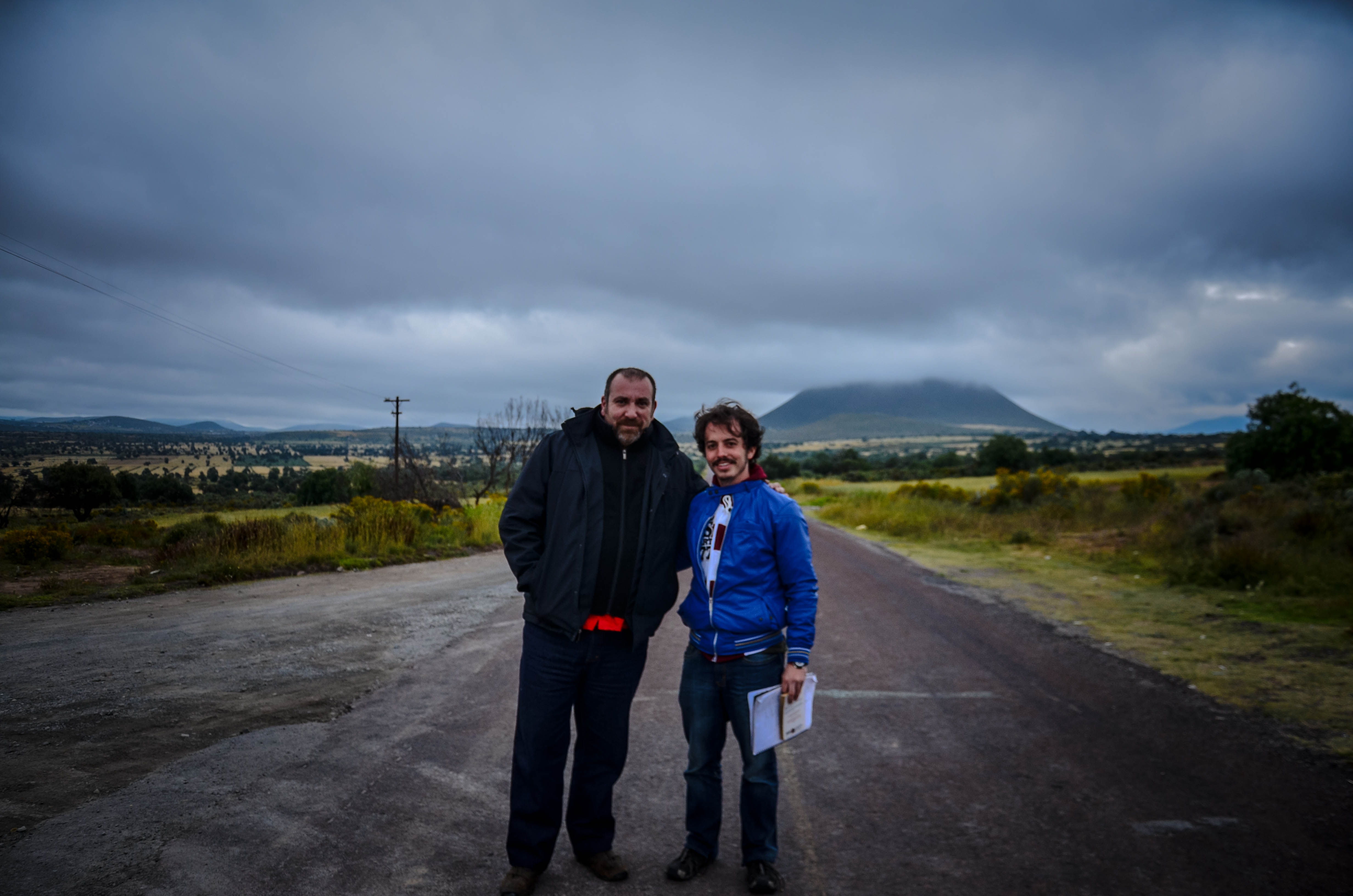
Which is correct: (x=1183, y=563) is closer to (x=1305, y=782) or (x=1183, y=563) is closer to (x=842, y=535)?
(x=1305, y=782)

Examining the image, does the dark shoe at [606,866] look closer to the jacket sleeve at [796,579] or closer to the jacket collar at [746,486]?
the jacket sleeve at [796,579]

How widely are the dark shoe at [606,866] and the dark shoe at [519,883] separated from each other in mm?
236

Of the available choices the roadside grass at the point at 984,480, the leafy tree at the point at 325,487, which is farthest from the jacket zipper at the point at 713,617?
the leafy tree at the point at 325,487

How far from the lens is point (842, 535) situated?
23.5 meters

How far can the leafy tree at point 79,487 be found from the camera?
13.2m

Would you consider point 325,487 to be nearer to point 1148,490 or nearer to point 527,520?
point 1148,490

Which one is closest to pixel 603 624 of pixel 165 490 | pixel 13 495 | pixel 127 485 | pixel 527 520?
pixel 527 520

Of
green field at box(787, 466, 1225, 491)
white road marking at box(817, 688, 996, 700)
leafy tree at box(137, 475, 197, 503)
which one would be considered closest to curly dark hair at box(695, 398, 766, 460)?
white road marking at box(817, 688, 996, 700)

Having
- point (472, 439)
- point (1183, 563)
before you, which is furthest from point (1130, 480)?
point (472, 439)

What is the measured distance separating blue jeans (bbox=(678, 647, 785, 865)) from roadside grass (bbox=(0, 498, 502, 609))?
906cm

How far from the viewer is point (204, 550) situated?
36.7 ft

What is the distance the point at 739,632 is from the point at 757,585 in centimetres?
22

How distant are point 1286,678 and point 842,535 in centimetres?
1788

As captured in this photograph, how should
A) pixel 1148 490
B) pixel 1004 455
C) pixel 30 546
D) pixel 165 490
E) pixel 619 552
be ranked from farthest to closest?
pixel 1004 455
pixel 1148 490
pixel 165 490
pixel 30 546
pixel 619 552
